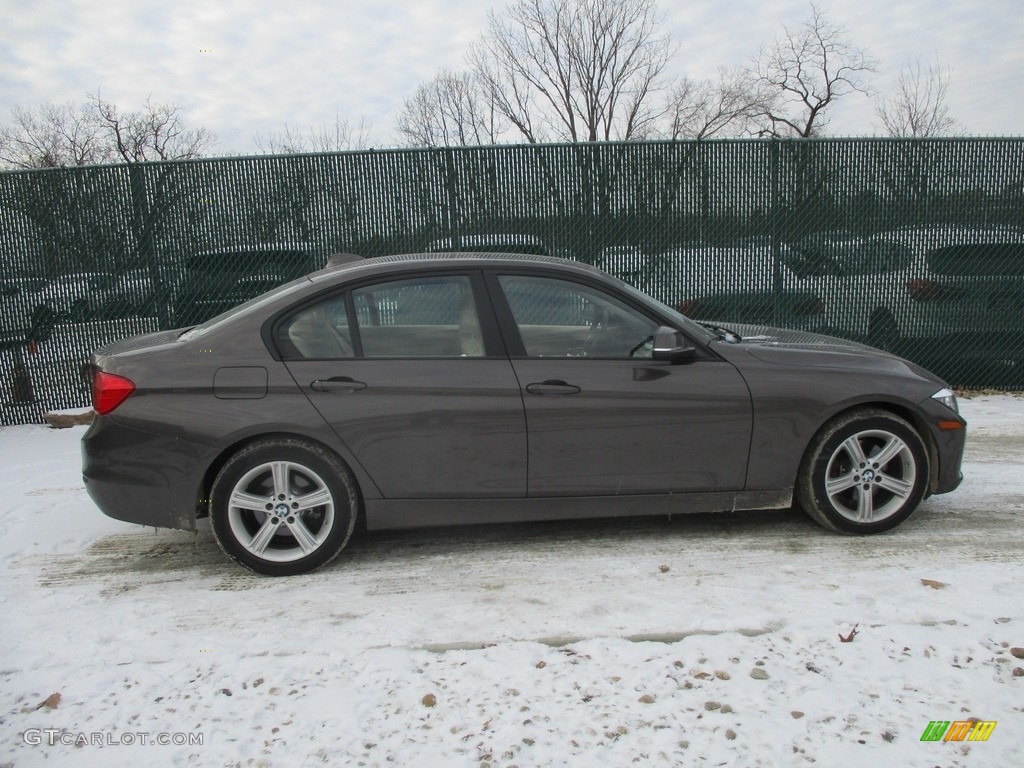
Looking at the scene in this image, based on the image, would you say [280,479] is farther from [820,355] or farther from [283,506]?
[820,355]

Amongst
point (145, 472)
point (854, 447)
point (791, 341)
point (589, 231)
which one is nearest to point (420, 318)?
point (145, 472)

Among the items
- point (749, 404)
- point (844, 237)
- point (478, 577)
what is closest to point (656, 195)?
point (844, 237)

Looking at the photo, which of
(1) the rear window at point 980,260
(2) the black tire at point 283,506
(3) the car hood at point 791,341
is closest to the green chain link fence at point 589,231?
(1) the rear window at point 980,260

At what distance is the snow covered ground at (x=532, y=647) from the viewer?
8.54ft

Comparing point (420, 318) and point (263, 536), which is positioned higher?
point (420, 318)

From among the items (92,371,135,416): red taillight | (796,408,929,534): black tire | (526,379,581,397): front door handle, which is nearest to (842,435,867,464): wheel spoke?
(796,408,929,534): black tire

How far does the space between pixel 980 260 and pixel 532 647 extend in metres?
7.03

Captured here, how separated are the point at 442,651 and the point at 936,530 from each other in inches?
115

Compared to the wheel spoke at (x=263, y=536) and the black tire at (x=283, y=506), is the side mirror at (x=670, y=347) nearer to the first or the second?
the black tire at (x=283, y=506)

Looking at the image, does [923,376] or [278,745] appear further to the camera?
[923,376]

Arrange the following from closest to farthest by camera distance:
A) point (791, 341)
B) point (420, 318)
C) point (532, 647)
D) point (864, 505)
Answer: point (532, 647), point (420, 318), point (864, 505), point (791, 341)

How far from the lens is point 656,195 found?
786cm

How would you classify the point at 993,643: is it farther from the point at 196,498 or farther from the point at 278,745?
the point at 196,498

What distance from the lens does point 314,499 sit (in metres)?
3.88
